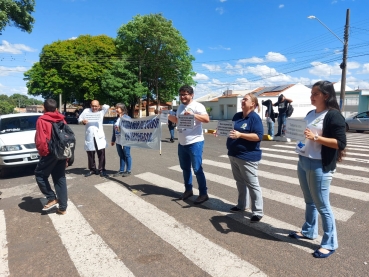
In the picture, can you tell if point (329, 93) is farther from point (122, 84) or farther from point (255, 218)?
point (122, 84)

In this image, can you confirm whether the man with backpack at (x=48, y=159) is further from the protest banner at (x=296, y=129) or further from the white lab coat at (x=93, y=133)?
the protest banner at (x=296, y=129)

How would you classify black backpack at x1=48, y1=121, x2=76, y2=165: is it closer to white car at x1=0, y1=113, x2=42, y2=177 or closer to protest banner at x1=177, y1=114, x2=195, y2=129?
protest banner at x1=177, y1=114, x2=195, y2=129

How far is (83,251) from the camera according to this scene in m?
3.26

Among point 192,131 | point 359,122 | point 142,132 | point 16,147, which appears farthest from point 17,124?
point 359,122

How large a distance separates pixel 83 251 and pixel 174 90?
3742 centimetres

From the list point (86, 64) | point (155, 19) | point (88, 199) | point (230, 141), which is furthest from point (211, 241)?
point (86, 64)

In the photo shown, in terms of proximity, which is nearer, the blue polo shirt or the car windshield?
the blue polo shirt

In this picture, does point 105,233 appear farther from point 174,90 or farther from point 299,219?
point 174,90

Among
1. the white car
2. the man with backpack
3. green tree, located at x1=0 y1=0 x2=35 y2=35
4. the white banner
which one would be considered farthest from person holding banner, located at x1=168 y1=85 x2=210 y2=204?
green tree, located at x1=0 y1=0 x2=35 y2=35

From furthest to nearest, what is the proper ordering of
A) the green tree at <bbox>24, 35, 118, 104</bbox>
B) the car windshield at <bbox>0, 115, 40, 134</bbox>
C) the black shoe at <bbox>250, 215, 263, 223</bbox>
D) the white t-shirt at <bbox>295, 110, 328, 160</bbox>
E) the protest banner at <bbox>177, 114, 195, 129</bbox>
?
1. the green tree at <bbox>24, 35, 118, 104</bbox>
2. the car windshield at <bbox>0, 115, 40, 134</bbox>
3. the protest banner at <bbox>177, 114, 195, 129</bbox>
4. the black shoe at <bbox>250, 215, 263, 223</bbox>
5. the white t-shirt at <bbox>295, 110, 328, 160</bbox>

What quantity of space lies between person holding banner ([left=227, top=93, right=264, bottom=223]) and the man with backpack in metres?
2.66

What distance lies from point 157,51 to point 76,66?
12.2 m

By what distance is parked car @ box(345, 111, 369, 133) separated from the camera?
17861 millimetres

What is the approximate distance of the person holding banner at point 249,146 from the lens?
3.62m
